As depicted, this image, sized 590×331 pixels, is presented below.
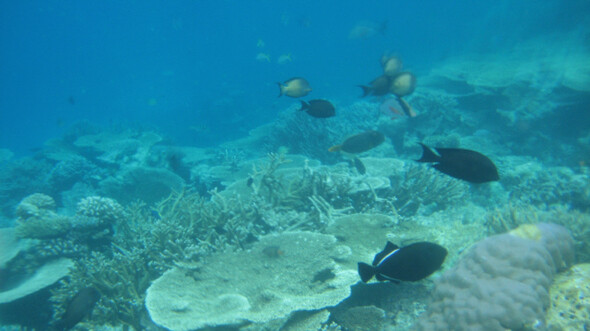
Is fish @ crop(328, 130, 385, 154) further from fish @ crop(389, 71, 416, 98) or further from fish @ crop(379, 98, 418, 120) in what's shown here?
fish @ crop(389, 71, 416, 98)

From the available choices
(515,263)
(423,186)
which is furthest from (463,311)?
(423,186)

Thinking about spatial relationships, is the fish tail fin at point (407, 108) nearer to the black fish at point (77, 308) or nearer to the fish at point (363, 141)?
the fish at point (363, 141)

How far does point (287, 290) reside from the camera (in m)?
3.05

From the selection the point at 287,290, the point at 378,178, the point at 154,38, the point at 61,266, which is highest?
the point at 154,38

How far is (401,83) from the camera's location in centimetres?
461

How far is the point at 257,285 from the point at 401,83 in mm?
3756

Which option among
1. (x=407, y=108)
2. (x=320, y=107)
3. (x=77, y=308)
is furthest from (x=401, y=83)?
(x=77, y=308)

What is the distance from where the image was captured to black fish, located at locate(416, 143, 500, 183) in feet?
7.05

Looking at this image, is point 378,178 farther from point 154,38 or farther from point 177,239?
point 154,38

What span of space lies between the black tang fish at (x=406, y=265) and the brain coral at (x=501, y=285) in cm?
61

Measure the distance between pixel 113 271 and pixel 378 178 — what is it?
4355 mm

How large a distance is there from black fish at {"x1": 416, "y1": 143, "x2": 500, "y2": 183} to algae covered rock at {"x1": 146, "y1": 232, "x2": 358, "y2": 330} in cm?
150

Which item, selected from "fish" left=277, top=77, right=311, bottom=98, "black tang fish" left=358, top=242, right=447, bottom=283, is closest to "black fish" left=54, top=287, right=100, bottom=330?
"black tang fish" left=358, top=242, right=447, bottom=283

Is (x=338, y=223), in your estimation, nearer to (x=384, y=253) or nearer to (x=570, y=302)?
(x=384, y=253)
